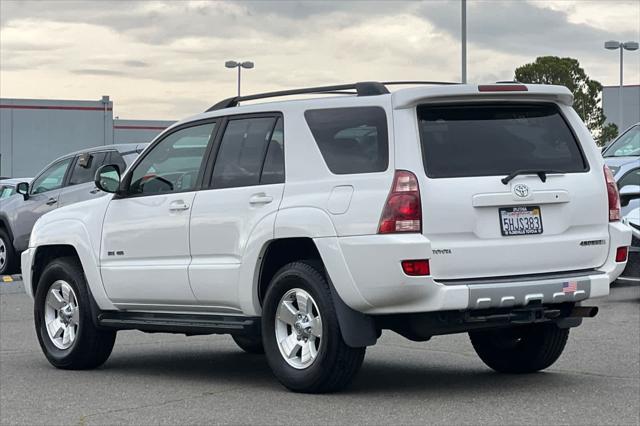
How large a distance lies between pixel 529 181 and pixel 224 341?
4896 millimetres

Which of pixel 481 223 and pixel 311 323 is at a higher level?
pixel 481 223

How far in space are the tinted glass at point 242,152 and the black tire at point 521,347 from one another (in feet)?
6.45

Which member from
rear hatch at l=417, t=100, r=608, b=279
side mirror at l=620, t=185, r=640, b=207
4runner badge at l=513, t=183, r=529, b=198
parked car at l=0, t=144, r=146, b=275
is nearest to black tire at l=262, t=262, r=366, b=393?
rear hatch at l=417, t=100, r=608, b=279

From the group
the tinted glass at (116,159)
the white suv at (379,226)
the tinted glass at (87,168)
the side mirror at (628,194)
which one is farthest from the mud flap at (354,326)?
the tinted glass at (87,168)

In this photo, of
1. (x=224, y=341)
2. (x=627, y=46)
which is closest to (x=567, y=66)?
(x=627, y=46)

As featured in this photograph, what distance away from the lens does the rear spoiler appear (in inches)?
329

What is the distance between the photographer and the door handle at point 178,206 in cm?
952

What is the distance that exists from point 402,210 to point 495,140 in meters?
0.92

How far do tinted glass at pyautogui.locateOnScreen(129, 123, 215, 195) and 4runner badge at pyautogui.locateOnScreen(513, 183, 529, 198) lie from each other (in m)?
2.38

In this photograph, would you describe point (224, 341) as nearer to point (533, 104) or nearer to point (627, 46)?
point (533, 104)

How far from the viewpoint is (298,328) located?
28.3ft

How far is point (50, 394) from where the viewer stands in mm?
9148

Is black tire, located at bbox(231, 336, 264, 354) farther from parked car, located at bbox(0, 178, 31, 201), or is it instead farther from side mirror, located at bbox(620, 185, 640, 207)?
parked car, located at bbox(0, 178, 31, 201)

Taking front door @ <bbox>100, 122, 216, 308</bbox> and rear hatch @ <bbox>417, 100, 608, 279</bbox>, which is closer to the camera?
rear hatch @ <bbox>417, 100, 608, 279</bbox>
